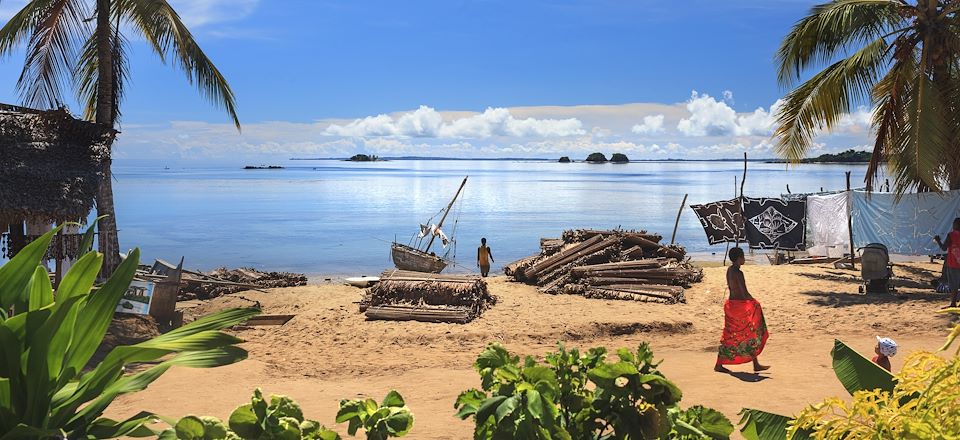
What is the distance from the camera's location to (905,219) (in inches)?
681

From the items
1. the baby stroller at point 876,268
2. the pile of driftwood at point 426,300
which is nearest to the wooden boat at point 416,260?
the pile of driftwood at point 426,300

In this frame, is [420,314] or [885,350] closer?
[885,350]

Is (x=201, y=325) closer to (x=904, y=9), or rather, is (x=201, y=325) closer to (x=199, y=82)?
(x=199, y=82)

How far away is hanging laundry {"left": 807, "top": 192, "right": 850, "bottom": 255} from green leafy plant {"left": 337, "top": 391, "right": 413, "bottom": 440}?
62.7ft

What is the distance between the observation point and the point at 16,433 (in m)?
2.04

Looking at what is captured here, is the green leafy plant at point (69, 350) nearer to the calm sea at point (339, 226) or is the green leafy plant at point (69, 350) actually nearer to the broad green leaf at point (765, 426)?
the broad green leaf at point (765, 426)

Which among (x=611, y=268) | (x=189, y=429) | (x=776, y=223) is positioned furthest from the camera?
(x=776, y=223)

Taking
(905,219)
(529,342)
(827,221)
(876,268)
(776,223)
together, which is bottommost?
(529,342)

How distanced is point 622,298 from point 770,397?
6878mm

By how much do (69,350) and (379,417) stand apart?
1.07 m

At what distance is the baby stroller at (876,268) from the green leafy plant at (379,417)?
45.6 feet

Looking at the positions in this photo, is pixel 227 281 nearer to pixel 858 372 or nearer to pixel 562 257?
pixel 562 257

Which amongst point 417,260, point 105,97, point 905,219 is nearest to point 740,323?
point 905,219

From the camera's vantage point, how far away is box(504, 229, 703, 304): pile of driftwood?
15188mm
